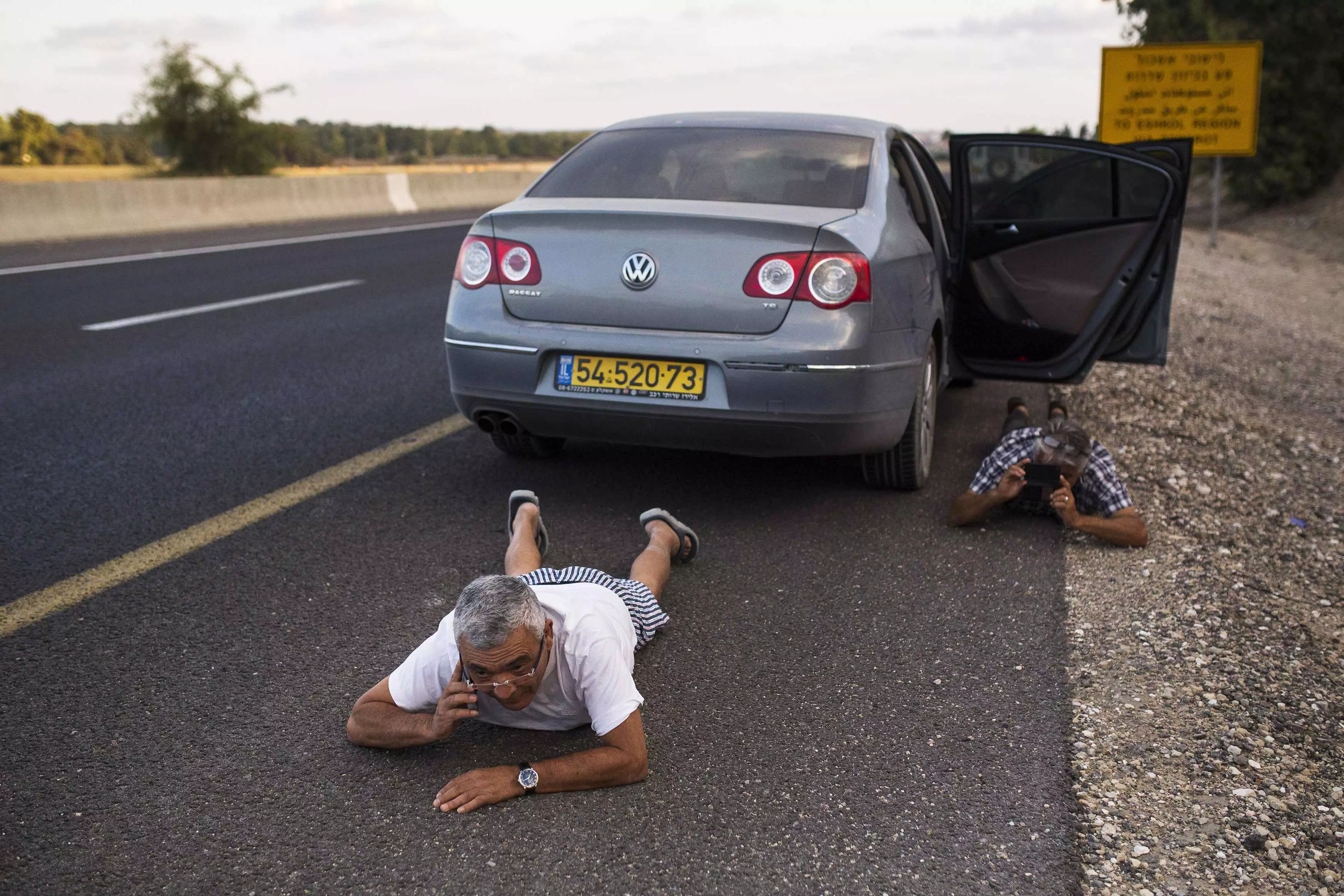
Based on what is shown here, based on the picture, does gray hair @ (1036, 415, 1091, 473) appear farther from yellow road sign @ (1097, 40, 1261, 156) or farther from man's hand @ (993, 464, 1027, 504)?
yellow road sign @ (1097, 40, 1261, 156)

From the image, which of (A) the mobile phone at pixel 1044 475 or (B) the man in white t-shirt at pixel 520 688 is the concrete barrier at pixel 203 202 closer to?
(A) the mobile phone at pixel 1044 475

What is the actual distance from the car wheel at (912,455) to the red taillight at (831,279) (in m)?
0.68

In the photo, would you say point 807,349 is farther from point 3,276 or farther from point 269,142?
point 269,142

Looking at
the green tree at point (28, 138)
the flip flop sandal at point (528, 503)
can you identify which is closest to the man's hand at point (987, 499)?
the flip flop sandal at point (528, 503)

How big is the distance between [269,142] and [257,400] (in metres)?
24.0

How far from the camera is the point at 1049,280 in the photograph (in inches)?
230

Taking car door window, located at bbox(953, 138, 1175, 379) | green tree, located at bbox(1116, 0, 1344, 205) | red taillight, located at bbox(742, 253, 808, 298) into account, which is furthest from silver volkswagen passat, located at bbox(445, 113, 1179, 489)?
green tree, located at bbox(1116, 0, 1344, 205)

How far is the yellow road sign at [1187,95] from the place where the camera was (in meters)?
16.4

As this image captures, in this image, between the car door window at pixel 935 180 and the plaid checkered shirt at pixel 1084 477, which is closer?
the plaid checkered shirt at pixel 1084 477

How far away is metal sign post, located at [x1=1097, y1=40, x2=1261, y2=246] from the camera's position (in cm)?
1639

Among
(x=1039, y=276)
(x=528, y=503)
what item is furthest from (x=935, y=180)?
(x=528, y=503)

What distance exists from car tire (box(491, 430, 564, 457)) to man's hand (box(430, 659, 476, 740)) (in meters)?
2.52

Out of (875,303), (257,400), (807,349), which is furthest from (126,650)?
(257,400)

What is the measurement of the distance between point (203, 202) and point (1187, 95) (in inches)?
569
